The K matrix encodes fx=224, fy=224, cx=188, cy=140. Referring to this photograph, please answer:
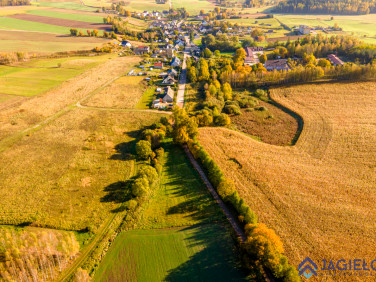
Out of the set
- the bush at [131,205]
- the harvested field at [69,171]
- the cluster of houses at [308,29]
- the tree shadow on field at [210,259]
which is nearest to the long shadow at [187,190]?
the tree shadow on field at [210,259]

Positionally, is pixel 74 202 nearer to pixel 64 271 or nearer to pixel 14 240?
pixel 14 240

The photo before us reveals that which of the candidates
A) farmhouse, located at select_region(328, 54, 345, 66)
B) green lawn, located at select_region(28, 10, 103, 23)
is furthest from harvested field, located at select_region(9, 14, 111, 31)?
farmhouse, located at select_region(328, 54, 345, 66)

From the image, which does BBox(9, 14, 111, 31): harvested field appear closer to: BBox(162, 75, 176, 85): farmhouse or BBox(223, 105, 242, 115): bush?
BBox(162, 75, 176, 85): farmhouse

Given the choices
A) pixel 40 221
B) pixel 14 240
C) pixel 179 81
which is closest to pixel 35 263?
pixel 14 240

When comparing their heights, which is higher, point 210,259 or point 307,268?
point 307,268

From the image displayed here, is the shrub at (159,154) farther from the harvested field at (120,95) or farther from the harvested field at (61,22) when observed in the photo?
the harvested field at (61,22)

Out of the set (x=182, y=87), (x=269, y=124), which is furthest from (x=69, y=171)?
(x=182, y=87)

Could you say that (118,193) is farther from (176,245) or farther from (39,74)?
(39,74)
